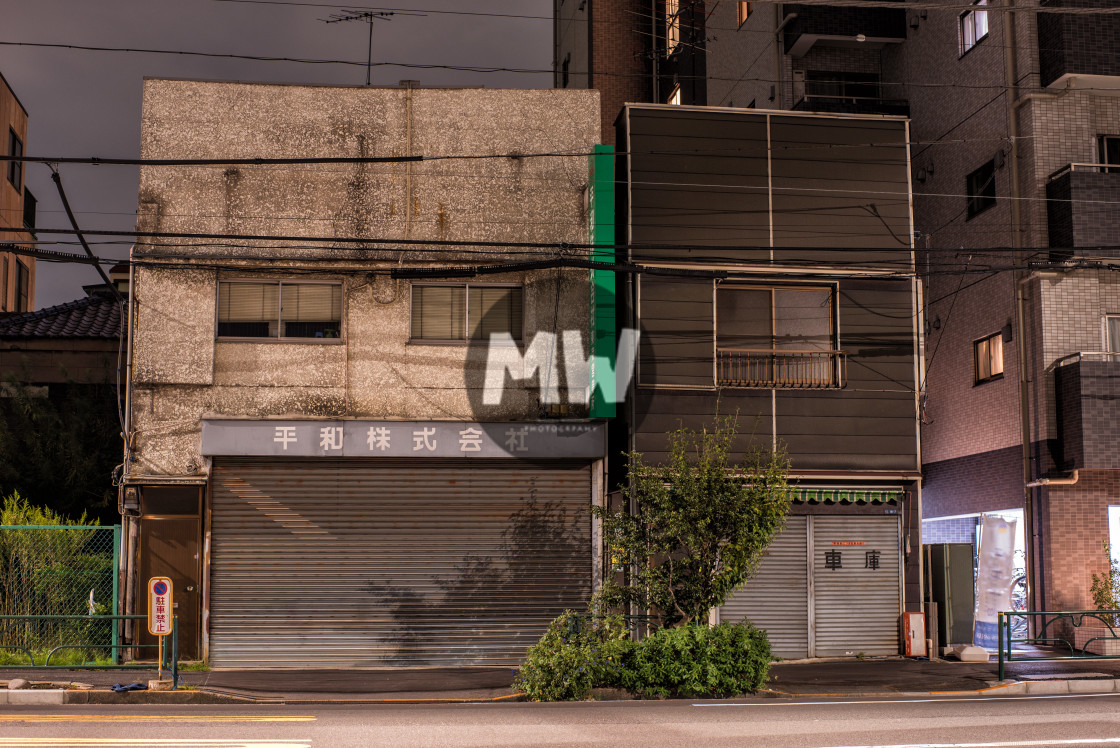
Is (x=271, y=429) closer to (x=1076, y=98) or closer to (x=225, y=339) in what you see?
(x=225, y=339)

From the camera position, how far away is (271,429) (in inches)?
773

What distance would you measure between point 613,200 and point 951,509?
10.9 metres

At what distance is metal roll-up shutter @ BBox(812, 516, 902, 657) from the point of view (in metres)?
20.1

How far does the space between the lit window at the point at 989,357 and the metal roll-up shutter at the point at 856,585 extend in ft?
15.3

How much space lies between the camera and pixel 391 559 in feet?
65.3

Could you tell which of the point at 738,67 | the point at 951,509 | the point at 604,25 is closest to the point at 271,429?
the point at 951,509

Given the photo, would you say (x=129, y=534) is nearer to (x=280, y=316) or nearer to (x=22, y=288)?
(x=280, y=316)

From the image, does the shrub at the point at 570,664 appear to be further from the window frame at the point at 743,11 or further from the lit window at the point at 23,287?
the lit window at the point at 23,287

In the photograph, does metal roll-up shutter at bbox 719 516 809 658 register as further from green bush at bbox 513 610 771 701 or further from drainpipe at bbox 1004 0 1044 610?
drainpipe at bbox 1004 0 1044 610

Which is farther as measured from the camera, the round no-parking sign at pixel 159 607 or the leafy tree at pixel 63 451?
the leafy tree at pixel 63 451

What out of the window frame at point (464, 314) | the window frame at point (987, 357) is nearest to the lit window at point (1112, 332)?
the window frame at point (987, 357)

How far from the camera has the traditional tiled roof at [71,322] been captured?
2659 centimetres

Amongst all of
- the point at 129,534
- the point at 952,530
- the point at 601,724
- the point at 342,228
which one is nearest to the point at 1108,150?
the point at 952,530

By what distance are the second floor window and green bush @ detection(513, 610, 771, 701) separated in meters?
6.48
